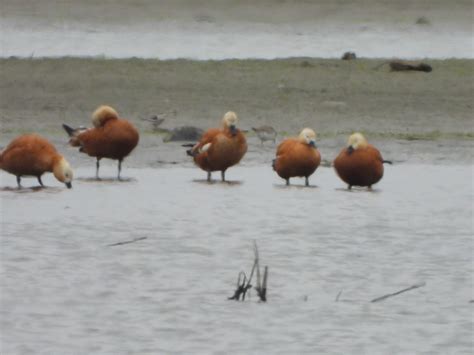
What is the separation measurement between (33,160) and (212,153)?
154cm

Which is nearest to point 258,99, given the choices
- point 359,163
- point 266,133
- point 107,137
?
point 266,133

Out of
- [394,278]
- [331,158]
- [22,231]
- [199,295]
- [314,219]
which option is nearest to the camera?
[199,295]

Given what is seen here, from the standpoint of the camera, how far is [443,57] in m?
26.3

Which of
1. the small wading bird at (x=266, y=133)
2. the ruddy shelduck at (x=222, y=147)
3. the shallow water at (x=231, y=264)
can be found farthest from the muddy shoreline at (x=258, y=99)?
the shallow water at (x=231, y=264)

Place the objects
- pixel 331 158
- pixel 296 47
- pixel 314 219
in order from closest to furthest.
A: pixel 314 219, pixel 331 158, pixel 296 47

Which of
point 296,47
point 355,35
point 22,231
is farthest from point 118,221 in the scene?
point 355,35

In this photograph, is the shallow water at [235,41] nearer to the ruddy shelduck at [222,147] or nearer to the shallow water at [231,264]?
the ruddy shelduck at [222,147]

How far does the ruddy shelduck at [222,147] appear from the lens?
1325 centimetres

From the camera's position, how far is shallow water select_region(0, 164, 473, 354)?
25.4ft

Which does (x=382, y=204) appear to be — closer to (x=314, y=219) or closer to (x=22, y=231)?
(x=314, y=219)

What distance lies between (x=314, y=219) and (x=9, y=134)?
572cm

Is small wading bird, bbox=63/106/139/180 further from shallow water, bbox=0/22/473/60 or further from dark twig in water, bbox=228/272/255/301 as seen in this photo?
shallow water, bbox=0/22/473/60

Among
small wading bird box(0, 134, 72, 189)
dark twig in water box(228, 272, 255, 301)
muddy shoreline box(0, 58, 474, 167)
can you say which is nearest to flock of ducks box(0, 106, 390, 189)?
small wading bird box(0, 134, 72, 189)

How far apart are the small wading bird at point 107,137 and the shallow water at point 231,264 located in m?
0.26
